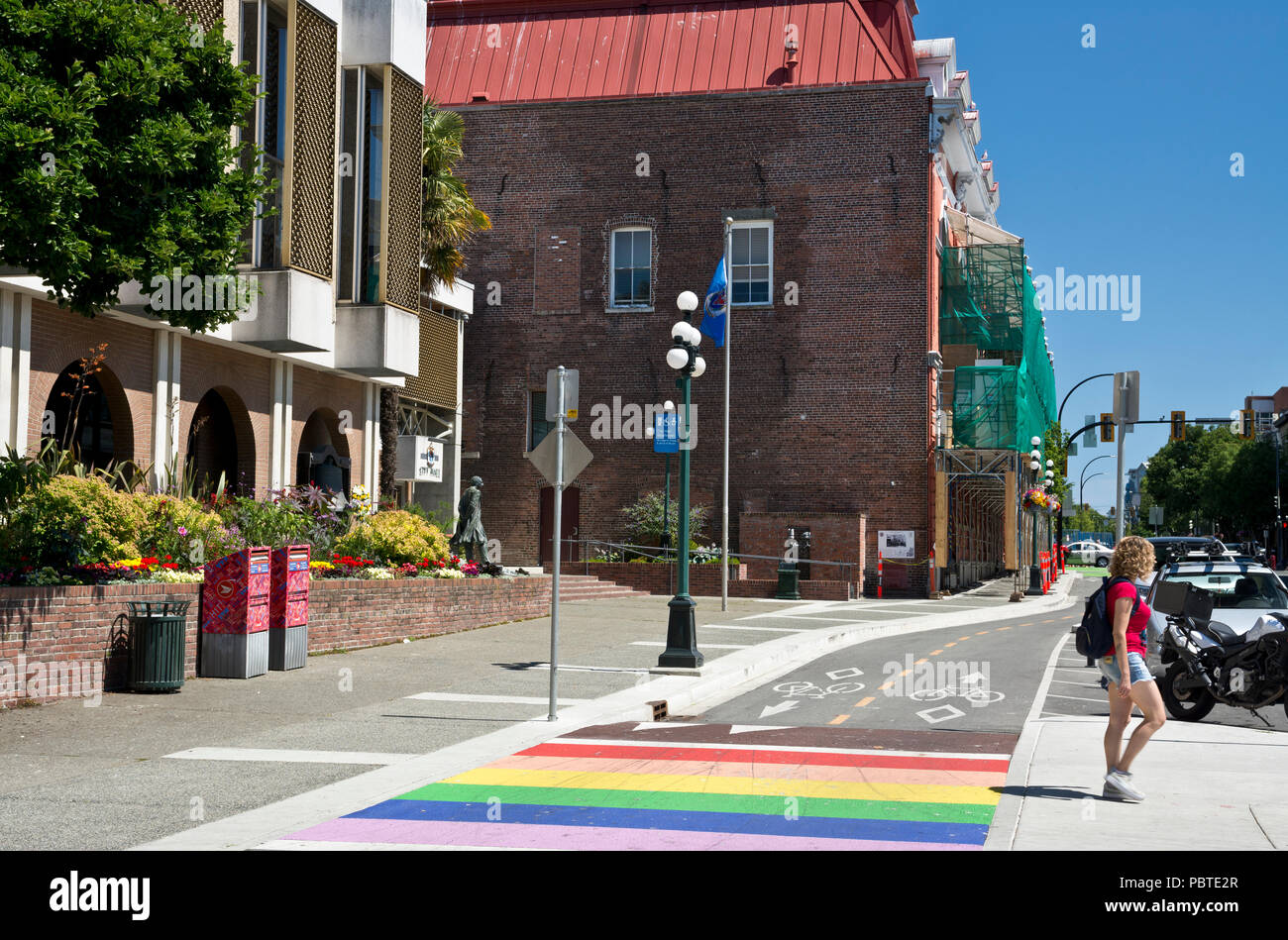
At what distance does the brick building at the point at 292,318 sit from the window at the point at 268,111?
33 mm

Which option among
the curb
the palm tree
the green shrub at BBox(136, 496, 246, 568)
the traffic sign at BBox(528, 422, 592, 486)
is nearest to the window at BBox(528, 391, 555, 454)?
the palm tree

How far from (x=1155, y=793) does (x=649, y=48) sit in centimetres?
3548

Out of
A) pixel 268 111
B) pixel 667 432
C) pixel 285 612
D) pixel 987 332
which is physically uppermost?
pixel 268 111

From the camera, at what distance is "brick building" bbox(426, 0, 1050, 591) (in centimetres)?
3741

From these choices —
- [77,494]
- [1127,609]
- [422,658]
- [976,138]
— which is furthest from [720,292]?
[976,138]

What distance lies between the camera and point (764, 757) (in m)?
11.0

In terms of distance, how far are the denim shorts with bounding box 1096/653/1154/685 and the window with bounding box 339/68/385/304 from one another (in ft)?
61.0

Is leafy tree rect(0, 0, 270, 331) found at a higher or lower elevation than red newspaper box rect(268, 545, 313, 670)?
higher

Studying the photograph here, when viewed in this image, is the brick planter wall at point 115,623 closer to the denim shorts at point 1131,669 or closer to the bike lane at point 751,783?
the bike lane at point 751,783

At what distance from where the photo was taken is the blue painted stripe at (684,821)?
783cm

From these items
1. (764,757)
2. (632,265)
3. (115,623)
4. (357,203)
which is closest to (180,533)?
(115,623)

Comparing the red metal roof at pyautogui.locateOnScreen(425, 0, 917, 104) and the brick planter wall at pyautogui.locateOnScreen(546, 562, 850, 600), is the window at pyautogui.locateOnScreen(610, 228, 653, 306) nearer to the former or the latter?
the red metal roof at pyautogui.locateOnScreen(425, 0, 917, 104)

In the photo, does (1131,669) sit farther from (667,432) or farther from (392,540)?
(667,432)

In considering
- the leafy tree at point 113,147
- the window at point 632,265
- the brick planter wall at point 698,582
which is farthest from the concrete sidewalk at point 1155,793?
the window at point 632,265
